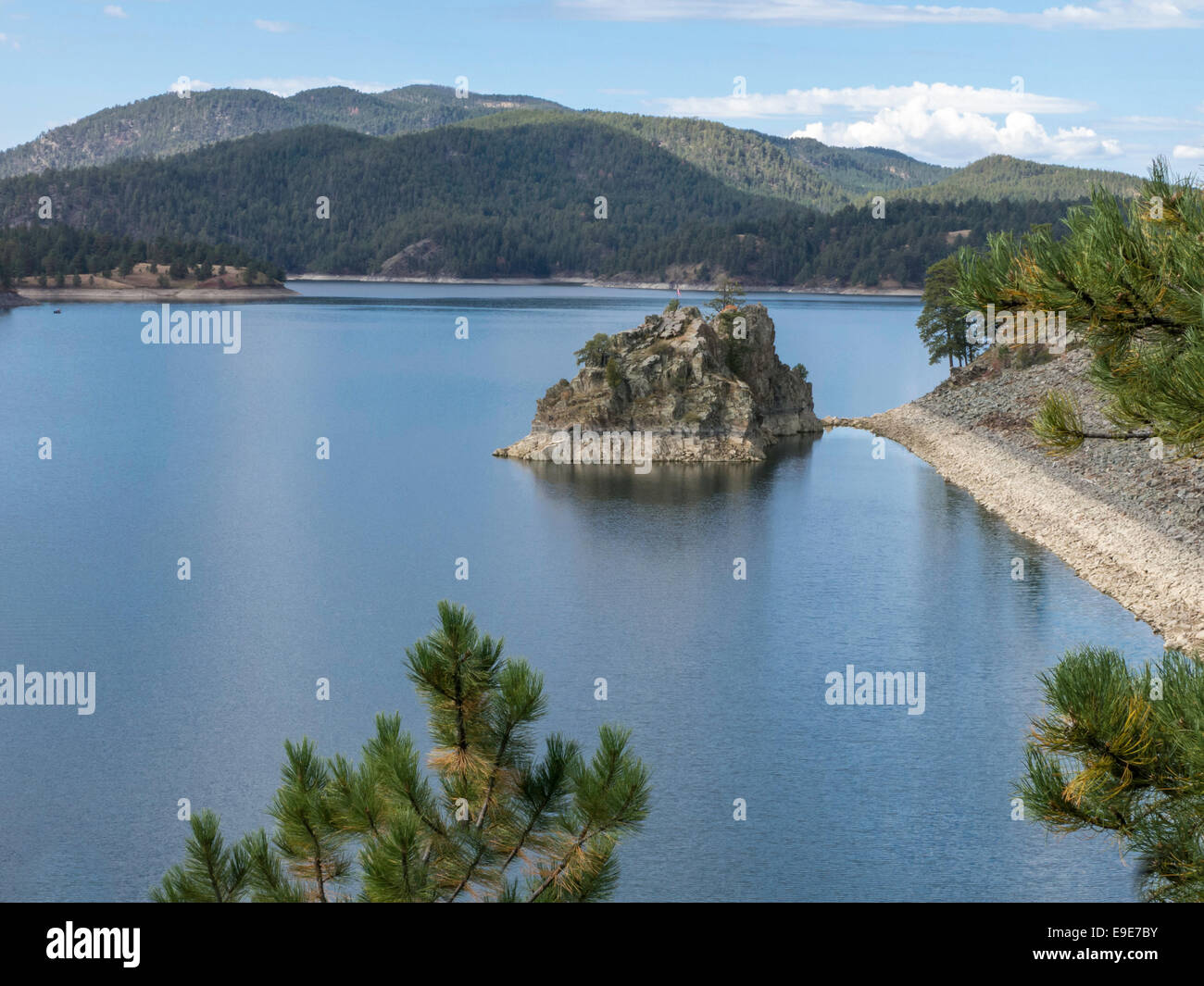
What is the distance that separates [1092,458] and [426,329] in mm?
105287

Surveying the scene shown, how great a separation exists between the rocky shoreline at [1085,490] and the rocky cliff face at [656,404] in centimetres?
1055

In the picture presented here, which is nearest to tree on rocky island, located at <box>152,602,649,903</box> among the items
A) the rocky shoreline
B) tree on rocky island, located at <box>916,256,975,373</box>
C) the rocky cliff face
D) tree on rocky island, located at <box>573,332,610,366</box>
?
the rocky shoreline

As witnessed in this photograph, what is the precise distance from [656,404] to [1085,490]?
19.9m

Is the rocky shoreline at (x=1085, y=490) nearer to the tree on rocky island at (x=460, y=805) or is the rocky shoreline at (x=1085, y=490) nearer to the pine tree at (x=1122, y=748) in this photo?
the pine tree at (x=1122, y=748)

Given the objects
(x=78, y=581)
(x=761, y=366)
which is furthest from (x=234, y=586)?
(x=761, y=366)

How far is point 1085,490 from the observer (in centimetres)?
4728

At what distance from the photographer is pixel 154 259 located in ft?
631

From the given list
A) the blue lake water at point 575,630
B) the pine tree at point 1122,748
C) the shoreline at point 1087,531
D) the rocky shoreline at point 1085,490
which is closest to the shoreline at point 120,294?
the blue lake water at point 575,630

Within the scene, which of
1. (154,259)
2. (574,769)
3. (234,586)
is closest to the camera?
(574,769)

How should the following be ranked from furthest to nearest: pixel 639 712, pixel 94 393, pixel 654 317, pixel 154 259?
1. pixel 154 259
2. pixel 94 393
3. pixel 654 317
4. pixel 639 712

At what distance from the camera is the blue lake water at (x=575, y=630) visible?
2159cm

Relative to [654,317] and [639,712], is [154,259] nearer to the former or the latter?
[654,317]
